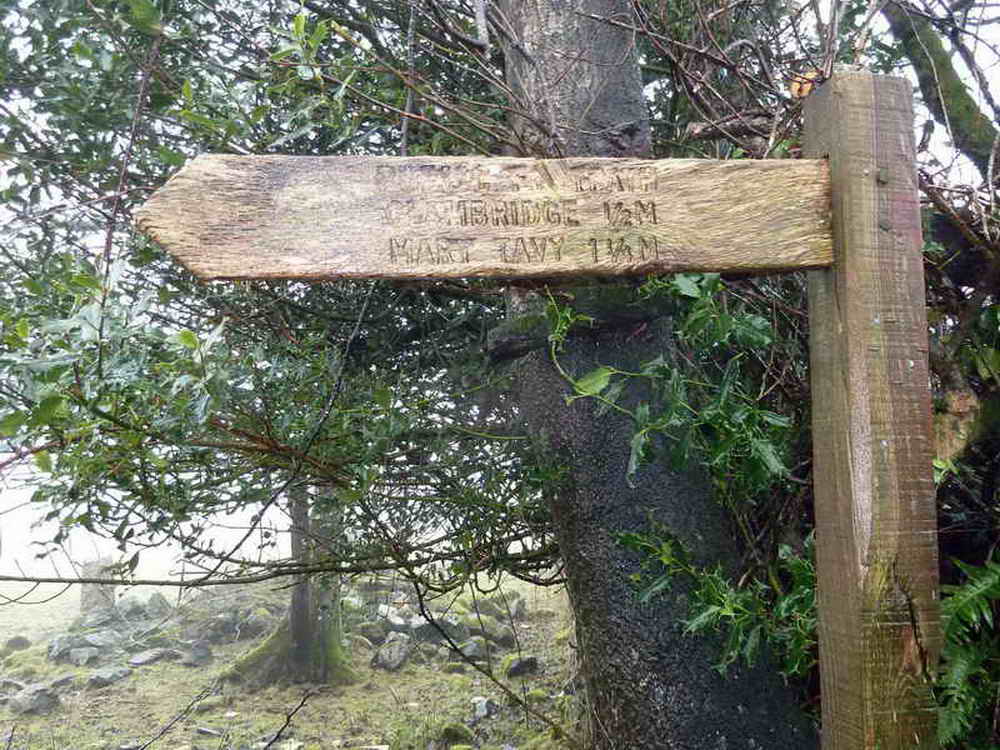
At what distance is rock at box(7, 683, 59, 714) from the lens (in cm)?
503

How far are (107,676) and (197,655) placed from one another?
→ 1.94 feet

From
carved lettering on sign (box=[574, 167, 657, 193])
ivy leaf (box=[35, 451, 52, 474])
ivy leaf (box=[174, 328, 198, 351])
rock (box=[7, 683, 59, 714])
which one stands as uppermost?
carved lettering on sign (box=[574, 167, 657, 193])

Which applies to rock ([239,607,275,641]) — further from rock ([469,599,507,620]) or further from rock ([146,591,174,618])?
rock ([469,599,507,620])

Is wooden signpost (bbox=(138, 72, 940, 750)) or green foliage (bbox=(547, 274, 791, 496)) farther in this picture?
A: green foliage (bbox=(547, 274, 791, 496))

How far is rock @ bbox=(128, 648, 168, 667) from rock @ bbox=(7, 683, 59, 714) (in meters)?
0.60

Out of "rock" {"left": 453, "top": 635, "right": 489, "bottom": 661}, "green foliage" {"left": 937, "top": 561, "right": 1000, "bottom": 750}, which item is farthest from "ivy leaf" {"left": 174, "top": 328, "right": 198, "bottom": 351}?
"rock" {"left": 453, "top": 635, "right": 489, "bottom": 661}

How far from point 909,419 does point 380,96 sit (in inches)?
71.8

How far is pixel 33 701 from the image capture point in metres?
5.09

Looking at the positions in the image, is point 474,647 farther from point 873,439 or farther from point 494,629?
point 873,439

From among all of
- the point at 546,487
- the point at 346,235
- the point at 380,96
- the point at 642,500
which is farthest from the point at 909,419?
the point at 380,96

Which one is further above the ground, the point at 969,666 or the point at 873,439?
the point at 873,439

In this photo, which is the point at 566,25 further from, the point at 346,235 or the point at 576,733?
the point at 576,733

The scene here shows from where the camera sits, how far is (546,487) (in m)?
2.37

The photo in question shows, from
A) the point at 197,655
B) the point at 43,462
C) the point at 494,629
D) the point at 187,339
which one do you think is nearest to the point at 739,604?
the point at 187,339
